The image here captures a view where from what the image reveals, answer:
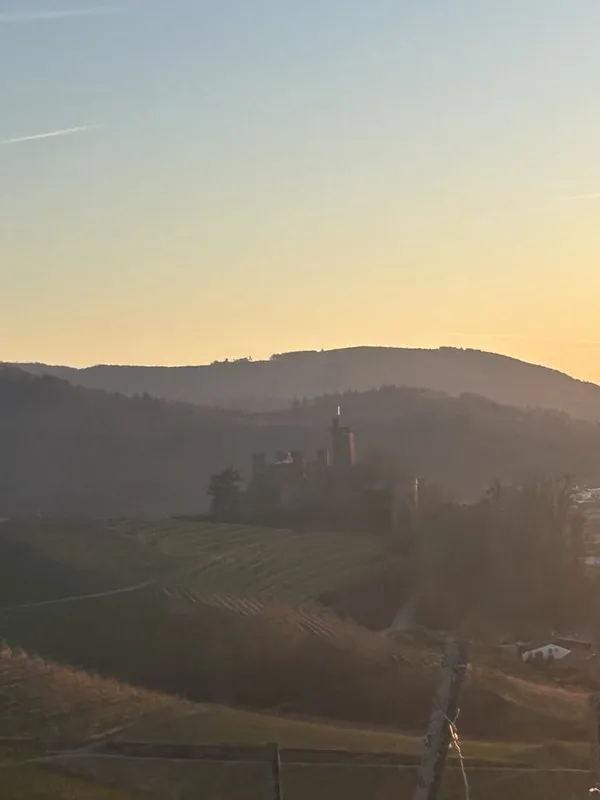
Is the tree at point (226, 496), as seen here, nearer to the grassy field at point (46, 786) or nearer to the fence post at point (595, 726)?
the grassy field at point (46, 786)

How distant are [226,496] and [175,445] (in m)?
70.8

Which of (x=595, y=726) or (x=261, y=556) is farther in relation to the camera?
(x=261, y=556)

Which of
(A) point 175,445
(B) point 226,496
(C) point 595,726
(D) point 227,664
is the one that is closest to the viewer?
(C) point 595,726

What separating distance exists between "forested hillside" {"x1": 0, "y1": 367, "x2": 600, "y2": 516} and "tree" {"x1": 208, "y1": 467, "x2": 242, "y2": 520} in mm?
43859

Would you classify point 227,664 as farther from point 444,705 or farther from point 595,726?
point 444,705

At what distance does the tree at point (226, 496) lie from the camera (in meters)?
79.1

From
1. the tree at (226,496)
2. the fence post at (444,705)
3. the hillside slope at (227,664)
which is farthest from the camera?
the tree at (226,496)

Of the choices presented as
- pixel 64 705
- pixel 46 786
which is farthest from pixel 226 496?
pixel 46 786

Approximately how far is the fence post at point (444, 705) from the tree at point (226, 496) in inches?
2683

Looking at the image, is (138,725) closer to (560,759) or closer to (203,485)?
(560,759)

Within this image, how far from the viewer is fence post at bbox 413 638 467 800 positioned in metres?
10.3

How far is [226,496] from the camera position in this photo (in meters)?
80.1

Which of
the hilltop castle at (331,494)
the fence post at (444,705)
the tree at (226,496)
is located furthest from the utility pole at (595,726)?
the tree at (226,496)

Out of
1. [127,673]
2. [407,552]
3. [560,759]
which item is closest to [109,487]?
[407,552]
